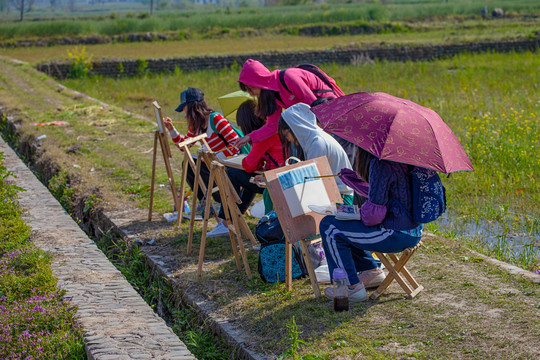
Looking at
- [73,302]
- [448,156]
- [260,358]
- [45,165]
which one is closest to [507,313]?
[448,156]

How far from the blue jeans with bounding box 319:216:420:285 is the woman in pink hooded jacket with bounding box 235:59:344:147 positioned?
1251 mm

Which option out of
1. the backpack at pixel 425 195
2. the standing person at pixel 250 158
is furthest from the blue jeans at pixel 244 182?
the backpack at pixel 425 195

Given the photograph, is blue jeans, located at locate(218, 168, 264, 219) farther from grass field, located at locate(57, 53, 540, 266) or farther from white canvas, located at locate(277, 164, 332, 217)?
grass field, located at locate(57, 53, 540, 266)

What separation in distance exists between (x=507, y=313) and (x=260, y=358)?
157 centimetres

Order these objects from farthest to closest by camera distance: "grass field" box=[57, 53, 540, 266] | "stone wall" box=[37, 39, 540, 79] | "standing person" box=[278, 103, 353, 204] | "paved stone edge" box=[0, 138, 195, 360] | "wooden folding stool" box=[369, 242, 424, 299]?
"stone wall" box=[37, 39, 540, 79]
"grass field" box=[57, 53, 540, 266]
"standing person" box=[278, 103, 353, 204]
"wooden folding stool" box=[369, 242, 424, 299]
"paved stone edge" box=[0, 138, 195, 360]

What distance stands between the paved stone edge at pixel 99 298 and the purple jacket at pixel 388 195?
1.38 m

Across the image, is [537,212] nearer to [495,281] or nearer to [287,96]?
[495,281]

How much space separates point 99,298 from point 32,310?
452 millimetres

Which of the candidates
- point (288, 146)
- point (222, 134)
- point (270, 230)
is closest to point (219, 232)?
point (222, 134)

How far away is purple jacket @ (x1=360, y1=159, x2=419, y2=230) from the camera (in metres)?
3.80

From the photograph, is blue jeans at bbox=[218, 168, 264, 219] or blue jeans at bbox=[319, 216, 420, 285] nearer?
blue jeans at bbox=[319, 216, 420, 285]

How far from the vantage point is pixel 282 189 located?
4191mm

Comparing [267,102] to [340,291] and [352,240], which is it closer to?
[352,240]

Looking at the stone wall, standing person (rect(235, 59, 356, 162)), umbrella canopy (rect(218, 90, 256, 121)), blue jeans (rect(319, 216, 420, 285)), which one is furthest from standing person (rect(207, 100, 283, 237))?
the stone wall
